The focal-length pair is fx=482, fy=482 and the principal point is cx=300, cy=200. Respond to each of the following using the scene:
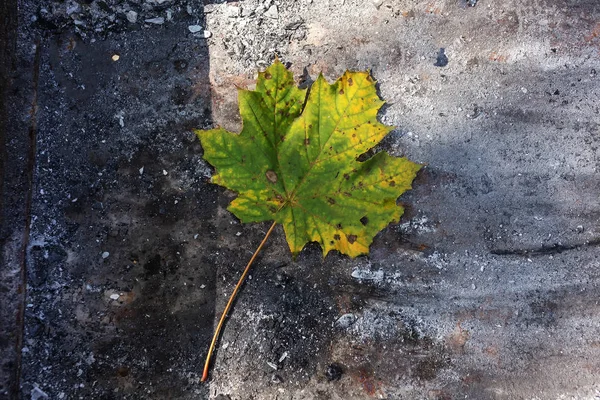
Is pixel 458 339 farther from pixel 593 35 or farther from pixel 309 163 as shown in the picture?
pixel 593 35

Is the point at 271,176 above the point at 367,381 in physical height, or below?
above

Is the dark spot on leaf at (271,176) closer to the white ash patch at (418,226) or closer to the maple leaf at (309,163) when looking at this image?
the maple leaf at (309,163)

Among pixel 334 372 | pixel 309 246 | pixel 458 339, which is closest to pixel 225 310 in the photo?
pixel 309 246

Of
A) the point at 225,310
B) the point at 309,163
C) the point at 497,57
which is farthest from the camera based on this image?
the point at 497,57

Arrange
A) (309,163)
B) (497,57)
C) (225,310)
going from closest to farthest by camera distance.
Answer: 1. (309,163)
2. (225,310)
3. (497,57)

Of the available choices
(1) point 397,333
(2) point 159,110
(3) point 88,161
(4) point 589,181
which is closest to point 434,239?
(1) point 397,333

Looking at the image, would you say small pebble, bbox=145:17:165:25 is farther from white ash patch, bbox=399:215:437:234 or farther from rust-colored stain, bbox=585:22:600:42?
rust-colored stain, bbox=585:22:600:42

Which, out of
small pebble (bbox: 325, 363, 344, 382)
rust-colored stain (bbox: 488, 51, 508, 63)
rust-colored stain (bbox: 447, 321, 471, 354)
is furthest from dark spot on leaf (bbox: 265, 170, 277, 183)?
rust-colored stain (bbox: 488, 51, 508, 63)
